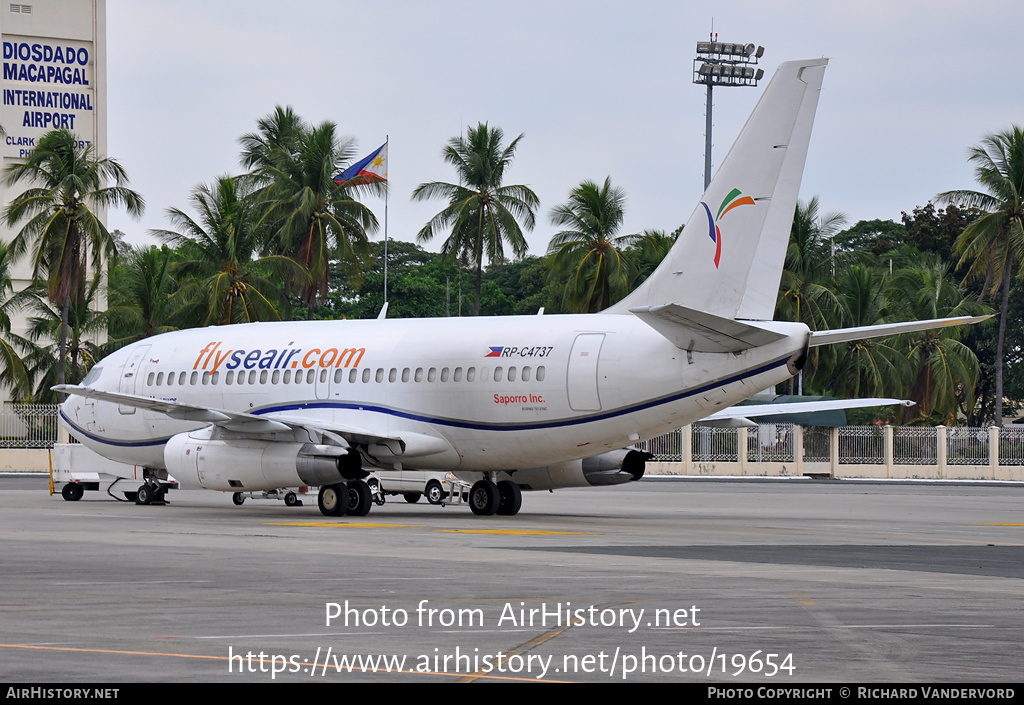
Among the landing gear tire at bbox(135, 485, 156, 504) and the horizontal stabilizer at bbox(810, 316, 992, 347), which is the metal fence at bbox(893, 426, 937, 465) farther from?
the horizontal stabilizer at bbox(810, 316, 992, 347)

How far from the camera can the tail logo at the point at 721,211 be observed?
23.2m

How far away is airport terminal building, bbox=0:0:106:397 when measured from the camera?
249 ft

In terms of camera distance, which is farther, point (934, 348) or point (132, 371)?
point (934, 348)

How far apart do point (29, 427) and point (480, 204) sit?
71.6 ft

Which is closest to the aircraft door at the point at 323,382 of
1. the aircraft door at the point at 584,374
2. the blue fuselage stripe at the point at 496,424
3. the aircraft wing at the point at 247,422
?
the blue fuselage stripe at the point at 496,424

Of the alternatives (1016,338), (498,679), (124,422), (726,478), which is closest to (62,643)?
(498,679)

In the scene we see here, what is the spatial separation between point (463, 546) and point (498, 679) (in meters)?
10.9

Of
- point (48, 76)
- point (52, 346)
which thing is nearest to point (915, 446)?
point (52, 346)

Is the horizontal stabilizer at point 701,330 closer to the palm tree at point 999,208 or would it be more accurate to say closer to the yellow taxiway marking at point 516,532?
the yellow taxiway marking at point 516,532

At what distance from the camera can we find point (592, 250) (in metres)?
62.2

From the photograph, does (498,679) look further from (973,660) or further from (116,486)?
(116,486)

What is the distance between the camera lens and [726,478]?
5419cm

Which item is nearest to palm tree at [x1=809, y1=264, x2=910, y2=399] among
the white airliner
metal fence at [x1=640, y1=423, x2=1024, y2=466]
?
metal fence at [x1=640, y1=423, x2=1024, y2=466]

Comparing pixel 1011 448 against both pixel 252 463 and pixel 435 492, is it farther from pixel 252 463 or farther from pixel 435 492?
pixel 252 463
